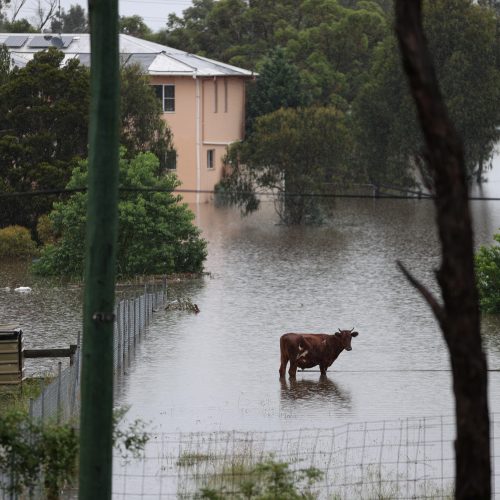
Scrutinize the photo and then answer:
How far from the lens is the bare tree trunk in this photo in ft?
26.2

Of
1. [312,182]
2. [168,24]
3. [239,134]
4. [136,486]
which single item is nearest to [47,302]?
[136,486]

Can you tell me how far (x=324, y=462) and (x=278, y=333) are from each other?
12297mm

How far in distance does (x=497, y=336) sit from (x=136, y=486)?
1498cm

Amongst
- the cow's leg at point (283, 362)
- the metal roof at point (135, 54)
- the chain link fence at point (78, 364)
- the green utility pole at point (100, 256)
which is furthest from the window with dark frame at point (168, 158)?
the green utility pole at point (100, 256)

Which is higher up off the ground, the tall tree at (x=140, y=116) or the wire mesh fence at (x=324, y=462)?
the tall tree at (x=140, y=116)

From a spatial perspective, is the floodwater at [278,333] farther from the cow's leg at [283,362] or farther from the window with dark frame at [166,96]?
the window with dark frame at [166,96]

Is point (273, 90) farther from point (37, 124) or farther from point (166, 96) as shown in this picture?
point (37, 124)

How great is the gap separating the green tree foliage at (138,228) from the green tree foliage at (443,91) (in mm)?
26880

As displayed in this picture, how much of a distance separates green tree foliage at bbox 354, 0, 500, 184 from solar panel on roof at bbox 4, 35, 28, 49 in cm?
1703

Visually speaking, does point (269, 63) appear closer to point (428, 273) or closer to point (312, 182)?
point (312, 182)

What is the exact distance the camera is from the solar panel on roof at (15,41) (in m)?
65.6

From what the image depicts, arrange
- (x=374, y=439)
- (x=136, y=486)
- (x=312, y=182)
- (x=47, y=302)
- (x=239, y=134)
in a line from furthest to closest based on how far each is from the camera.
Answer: (x=239, y=134) < (x=312, y=182) < (x=47, y=302) < (x=374, y=439) < (x=136, y=486)

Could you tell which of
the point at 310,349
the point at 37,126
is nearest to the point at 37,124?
the point at 37,126

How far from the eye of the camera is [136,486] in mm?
15266
